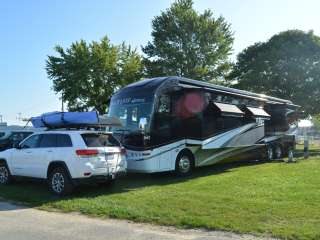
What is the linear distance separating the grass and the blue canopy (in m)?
1.94

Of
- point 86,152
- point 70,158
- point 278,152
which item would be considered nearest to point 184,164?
point 86,152

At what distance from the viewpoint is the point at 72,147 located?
12.3m

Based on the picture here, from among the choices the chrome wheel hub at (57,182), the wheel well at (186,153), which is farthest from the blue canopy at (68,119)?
the wheel well at (186,153)

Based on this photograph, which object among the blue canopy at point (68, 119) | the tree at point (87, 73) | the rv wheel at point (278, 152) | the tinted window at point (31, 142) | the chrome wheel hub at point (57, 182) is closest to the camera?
the chrome wheel hub at point (57, 182)

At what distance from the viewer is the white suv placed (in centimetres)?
1219

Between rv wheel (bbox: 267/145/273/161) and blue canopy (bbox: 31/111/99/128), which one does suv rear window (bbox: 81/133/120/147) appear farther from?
rv wheel (bbox: 267/145/273/161)

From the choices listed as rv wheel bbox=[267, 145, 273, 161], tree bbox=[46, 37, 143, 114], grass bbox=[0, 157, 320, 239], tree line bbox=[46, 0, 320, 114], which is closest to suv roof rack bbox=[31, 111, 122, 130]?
grass bbox=[0, 157, 320, 239]

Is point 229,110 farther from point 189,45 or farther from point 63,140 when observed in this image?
point 189,45

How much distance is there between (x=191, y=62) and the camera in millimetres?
40844

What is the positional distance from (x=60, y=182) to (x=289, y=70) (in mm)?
28039

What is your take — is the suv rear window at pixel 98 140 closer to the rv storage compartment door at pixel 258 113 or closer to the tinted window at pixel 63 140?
the tinted window at pixel 63 140

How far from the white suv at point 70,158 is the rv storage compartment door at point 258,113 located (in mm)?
8833

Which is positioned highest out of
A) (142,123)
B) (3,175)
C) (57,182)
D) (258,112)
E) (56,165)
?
(258,112)

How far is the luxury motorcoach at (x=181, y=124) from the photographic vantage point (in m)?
15.1
